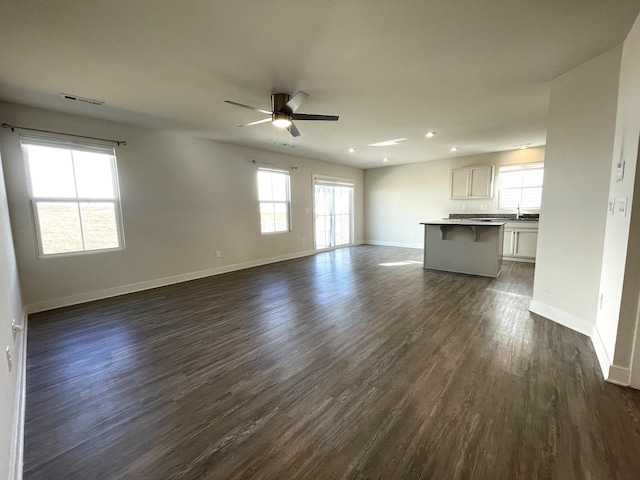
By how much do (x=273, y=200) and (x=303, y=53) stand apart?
4259 mm

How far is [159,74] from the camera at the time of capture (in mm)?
2557

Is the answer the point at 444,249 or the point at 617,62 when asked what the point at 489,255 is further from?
the point at 617,62

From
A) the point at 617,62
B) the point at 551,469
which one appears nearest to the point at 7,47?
the point at 551,469

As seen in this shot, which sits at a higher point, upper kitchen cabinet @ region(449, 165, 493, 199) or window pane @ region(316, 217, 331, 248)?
upper kitchen cabinet @ region(449, 165, 493, 199)

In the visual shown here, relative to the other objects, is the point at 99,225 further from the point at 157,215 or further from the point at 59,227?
the point at 157,215

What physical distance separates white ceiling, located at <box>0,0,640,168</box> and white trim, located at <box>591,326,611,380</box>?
238cm

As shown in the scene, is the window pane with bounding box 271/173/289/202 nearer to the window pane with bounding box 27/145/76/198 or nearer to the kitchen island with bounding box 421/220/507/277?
the kitchen island with bounding box 421/220/507/277

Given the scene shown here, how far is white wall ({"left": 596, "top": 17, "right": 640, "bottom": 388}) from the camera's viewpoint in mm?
1808

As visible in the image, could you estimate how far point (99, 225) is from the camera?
396cm

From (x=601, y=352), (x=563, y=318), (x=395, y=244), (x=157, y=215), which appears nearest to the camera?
(x=601, y=352)

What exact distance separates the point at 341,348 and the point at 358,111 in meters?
2.91

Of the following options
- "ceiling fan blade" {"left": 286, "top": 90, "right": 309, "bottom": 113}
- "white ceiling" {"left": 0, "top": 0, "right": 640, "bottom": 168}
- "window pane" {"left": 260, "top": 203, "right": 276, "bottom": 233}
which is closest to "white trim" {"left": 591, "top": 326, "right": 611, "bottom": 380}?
"white ceiling" {"left": 0, "top": 0, "right": 640, "bottom": 168}

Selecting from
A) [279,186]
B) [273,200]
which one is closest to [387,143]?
[279,186]

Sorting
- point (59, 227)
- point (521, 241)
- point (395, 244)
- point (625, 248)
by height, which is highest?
point (59, 227)
